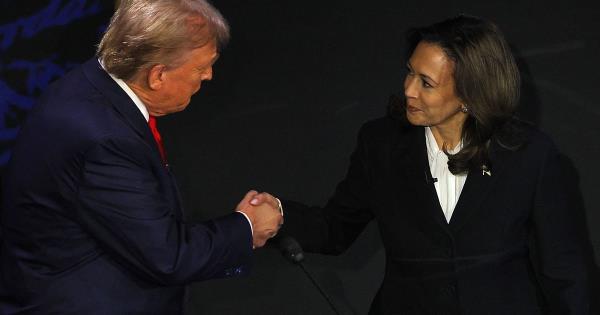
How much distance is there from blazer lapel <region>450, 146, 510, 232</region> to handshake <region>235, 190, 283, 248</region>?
40 cm

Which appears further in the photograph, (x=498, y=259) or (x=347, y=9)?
(x=347, y=9)

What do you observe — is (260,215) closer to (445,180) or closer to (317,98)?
(445,180)

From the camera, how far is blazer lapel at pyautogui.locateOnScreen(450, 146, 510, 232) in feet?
7.98

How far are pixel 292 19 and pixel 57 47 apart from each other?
0.66 meters

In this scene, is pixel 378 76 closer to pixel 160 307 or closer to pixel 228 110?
pixel 228 110

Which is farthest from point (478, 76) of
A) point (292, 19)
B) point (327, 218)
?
point (292, 19)

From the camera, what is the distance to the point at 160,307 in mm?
2197

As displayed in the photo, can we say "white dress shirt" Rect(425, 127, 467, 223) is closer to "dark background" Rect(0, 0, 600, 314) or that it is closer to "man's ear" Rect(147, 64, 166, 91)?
"dark background" Rect(0, 0, 600, 314)

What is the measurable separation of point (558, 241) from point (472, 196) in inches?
8.6

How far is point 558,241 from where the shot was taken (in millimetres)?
2445

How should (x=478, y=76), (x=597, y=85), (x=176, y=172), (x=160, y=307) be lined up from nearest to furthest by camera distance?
(x=160, y=307) → (x=478, y=76) → (x=597, y=85) → (x=176, y=172)

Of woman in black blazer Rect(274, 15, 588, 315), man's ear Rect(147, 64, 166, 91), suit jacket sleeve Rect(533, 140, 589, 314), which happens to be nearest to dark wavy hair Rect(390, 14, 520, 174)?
woman in black blazer Rect(274, 15, 588, 315)

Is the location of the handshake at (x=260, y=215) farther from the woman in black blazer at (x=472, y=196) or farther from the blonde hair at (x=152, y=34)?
the blonde hair at (x=152, y=34)

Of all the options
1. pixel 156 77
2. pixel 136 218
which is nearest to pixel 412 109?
pixel 156 77
